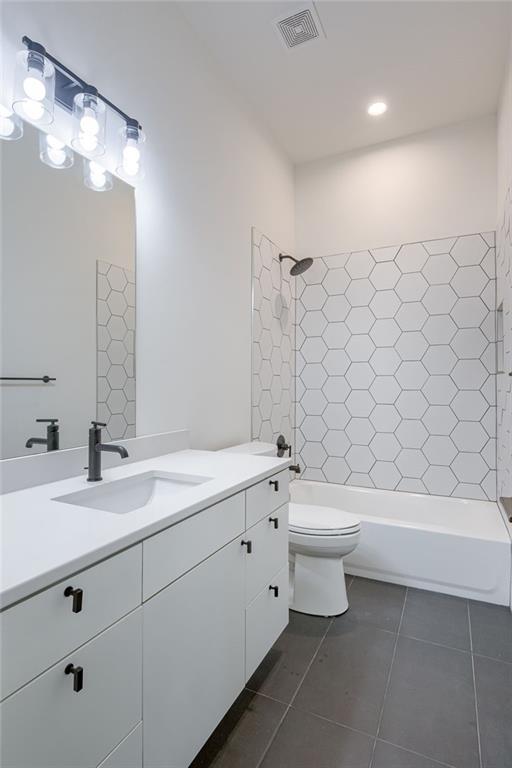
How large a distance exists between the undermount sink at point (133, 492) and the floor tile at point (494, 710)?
48.4 inches

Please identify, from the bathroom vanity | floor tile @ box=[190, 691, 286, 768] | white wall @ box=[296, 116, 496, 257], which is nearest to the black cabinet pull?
the bathroom vanity

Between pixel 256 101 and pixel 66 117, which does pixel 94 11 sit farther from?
pixel 256 101

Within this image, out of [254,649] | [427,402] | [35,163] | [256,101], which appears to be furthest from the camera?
[427,402]

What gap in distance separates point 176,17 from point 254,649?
2.72 meters

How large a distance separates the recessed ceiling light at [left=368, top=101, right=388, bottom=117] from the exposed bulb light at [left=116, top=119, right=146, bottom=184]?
5.76 feet

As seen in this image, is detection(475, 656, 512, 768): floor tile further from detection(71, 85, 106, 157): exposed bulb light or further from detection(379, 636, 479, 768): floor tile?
detection(71, 85, 106, 157): exposed bulb light

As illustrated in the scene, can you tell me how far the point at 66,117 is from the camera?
1.34 m

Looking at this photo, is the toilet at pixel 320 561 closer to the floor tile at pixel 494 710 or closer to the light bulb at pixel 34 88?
the floor tile at pixel 494 710

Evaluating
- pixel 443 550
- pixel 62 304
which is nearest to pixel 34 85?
pixel 62 304

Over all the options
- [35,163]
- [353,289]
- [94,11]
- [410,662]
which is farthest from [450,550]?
[94,11]

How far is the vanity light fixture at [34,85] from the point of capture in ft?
3.82

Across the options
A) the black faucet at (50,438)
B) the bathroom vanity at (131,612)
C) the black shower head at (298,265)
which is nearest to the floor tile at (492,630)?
the bathroom vanity at (131,612)

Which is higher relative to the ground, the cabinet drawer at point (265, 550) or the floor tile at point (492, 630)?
the cabinet drawer at point (265, 550)

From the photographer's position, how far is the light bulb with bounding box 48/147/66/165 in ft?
4.24
